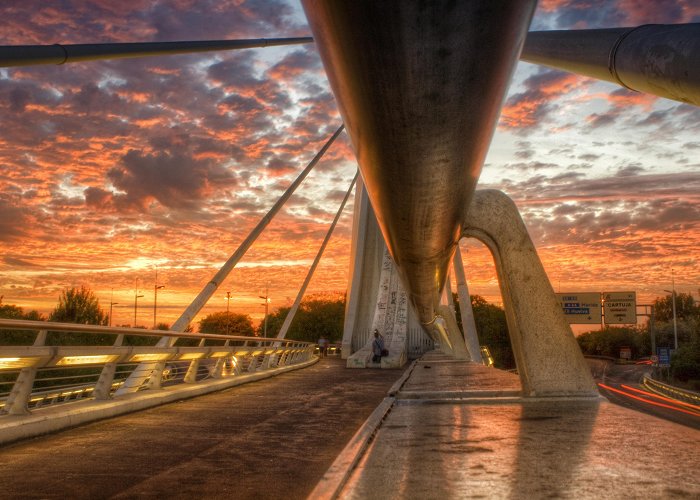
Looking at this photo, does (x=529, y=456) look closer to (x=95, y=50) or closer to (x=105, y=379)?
(x=95, y=50)

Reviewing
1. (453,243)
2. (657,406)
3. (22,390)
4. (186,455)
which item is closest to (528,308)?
(453,243)

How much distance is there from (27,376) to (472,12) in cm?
720

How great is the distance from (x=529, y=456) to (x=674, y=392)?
4690cm

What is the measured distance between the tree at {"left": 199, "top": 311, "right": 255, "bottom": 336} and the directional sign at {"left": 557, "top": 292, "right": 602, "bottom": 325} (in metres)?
112

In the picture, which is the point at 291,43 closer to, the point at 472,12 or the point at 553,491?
the point at 553,491

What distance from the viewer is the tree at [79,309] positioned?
7662 centimetres

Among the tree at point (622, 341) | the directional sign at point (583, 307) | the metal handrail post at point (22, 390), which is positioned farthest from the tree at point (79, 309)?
the tree at point (622, 341)

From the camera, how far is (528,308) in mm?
9227

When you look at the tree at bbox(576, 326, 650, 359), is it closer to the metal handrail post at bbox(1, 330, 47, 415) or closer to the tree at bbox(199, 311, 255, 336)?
the tree at bbox(199, 311, 255, 336)

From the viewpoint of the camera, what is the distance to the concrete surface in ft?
13.5

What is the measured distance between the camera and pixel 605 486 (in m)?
4.11

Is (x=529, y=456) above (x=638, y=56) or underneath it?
underneath

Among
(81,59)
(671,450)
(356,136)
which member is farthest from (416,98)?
(81,59)

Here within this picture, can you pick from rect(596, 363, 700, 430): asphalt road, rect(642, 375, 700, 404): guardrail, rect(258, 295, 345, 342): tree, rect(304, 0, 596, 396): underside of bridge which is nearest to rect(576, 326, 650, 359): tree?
rect(258, 295, 345, 342): tree
